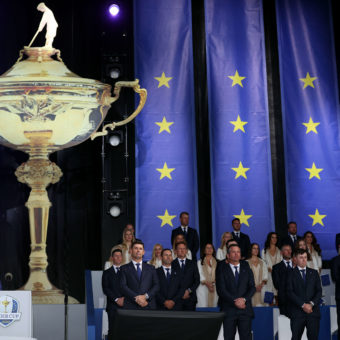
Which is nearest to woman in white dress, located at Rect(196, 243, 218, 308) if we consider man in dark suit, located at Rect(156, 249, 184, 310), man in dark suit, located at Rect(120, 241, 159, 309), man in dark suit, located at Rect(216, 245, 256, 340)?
man in dark suit, located at Rect(156, 249, 184, 310)

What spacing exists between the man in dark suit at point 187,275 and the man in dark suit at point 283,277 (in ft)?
3.00

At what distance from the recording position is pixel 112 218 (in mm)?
11000

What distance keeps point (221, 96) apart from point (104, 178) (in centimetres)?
244

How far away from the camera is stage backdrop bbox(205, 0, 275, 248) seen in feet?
38.5

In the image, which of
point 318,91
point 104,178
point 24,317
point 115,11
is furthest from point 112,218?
point 24,317

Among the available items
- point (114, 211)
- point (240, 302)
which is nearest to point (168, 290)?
point (240, 302)

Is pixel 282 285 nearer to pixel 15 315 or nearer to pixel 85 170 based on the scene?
pixel 15 315

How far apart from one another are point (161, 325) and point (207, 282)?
635 centimetres

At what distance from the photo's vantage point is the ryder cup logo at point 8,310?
5723 millimetres

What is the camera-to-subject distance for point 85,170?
37.6 ft

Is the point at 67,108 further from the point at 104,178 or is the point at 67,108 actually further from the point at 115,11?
the point at 115,11

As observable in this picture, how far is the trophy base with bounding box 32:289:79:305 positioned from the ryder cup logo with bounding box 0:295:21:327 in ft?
8.53

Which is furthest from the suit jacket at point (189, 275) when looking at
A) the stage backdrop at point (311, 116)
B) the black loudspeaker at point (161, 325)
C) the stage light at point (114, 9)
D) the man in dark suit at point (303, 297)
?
the black loudspeaker at point (161, 325)

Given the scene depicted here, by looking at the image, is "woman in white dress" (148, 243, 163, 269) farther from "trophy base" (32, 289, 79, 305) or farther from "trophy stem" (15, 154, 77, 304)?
"trophy stem" (15, 154, 77, 304)
